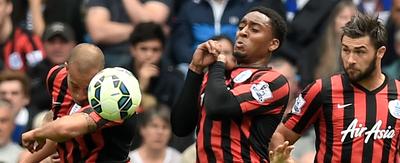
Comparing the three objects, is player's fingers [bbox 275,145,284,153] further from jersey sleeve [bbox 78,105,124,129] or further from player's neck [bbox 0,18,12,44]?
player's neck [bbox 0,18,12,44]

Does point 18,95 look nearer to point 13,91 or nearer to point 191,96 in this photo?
point 13,91

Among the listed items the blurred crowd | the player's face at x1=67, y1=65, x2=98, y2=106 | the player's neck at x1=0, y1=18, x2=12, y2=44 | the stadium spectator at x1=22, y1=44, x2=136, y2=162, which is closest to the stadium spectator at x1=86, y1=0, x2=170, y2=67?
the blurred crowd

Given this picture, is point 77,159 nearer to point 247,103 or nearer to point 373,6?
point 247,103

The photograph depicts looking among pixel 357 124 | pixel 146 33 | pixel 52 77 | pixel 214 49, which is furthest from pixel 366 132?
pixel 146 33

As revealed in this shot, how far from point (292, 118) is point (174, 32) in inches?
185

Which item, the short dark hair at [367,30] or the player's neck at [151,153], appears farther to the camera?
the player's neck at [151,153]

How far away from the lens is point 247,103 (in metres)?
8.58

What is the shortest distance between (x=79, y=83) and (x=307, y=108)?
150 cm

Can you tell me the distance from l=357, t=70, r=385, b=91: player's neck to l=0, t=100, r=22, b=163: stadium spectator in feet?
13.6

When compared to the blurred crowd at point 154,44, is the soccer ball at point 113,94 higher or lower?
higher

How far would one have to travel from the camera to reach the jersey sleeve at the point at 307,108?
28.8 ft

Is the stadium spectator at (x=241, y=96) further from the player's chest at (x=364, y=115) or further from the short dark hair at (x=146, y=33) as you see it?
the short dark hair at (x=146, y=33)

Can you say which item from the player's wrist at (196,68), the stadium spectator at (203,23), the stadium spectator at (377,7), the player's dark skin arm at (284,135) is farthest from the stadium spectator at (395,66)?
the player's wrist at (196,68)

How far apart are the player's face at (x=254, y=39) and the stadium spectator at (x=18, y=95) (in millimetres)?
4434
